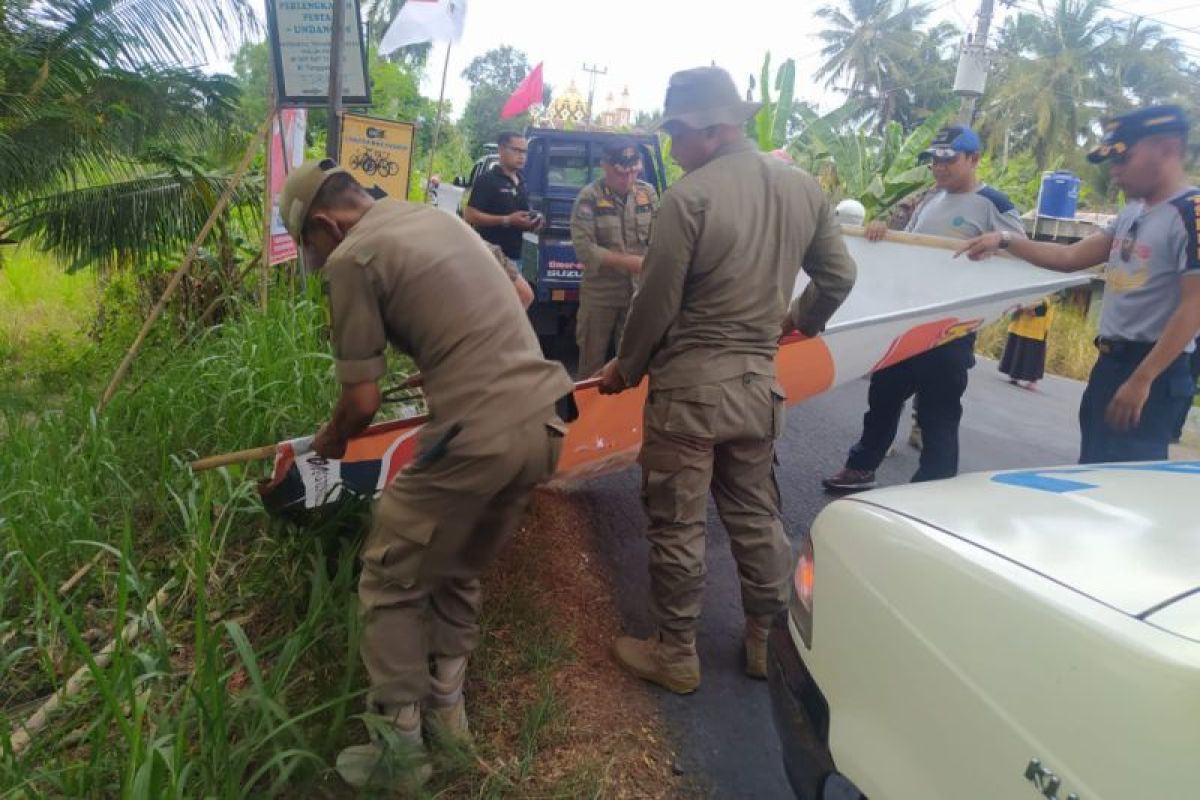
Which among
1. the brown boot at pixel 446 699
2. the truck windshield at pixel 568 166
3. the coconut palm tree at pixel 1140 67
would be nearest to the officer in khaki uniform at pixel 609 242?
the truck windshield at pixel 568 166

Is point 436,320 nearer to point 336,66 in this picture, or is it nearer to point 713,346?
point 713,346

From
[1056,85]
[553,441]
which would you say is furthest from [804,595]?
[1056,85]

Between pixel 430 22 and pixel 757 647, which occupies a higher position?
pixel 430 22

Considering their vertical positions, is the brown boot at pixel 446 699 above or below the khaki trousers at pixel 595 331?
below

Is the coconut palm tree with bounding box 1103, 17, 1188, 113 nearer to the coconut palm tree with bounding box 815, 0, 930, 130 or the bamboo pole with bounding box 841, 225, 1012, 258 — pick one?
the coconut palm tree with bounding box 815, 0, 930, 130

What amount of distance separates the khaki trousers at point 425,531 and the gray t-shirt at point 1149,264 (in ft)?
7.71

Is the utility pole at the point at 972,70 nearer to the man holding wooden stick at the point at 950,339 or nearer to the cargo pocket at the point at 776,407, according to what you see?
the man holding wooden stick at the point at 950,339

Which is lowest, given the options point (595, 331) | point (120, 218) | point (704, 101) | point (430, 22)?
point (595, 331)

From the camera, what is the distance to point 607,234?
5.33 m

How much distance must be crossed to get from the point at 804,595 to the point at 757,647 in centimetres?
111

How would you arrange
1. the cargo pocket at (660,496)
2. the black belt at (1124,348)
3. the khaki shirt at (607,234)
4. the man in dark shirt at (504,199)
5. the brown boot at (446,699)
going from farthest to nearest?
the man in dark shirt at (504,199)
the khaki shirt at (607,234)
the black belt at (1124,348)
the cargo pocket at (660,496)
the brown boot at (446,699)

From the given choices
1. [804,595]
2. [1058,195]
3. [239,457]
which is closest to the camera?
[804,595]

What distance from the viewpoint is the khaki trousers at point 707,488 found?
271 cm

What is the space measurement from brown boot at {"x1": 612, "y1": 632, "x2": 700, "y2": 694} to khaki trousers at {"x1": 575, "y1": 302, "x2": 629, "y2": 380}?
2.74m
